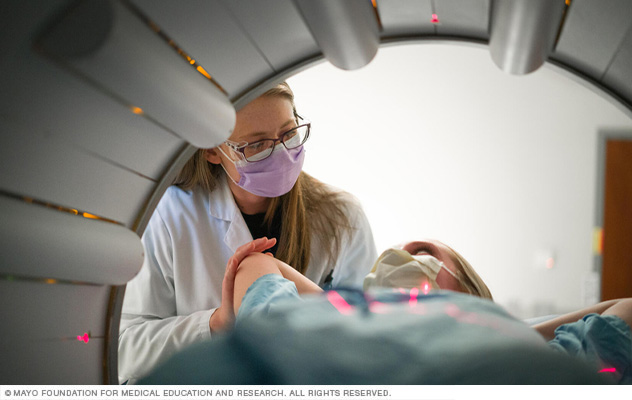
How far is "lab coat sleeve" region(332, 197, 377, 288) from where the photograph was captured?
1225 millimetres

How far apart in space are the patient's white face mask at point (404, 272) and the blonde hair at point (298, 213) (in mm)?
205

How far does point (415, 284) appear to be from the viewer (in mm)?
947

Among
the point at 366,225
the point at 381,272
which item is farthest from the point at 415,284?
the point at 366,225

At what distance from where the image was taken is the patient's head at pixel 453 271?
1.01 m

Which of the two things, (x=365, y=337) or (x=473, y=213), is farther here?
(x=473, y=213)

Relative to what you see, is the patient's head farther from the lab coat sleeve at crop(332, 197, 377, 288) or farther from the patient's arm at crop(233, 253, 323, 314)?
the patient's arm at crop(233, 253, 323, 314)

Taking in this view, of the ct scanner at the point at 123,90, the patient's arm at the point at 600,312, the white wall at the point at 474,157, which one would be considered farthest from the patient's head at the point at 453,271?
the white wall at the point at 474,157

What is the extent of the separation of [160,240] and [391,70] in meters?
2.32

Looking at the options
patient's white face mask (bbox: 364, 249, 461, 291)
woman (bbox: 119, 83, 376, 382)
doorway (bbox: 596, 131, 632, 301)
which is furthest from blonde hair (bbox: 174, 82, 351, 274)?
doorway (bbox: 596, 131, 632, 301)

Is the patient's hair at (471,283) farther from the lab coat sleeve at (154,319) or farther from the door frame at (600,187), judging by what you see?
the door frame at (600,187)

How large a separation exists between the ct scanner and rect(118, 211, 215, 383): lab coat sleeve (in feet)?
0.46

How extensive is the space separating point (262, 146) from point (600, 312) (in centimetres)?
70

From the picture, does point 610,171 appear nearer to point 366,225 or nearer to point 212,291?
point 366,225

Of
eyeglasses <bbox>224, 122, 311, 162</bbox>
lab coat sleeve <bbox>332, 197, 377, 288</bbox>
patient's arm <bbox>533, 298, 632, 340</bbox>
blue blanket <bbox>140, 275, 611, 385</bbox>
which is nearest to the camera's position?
blue blanket <bbox>140, 275, 611, 385</bbox>
